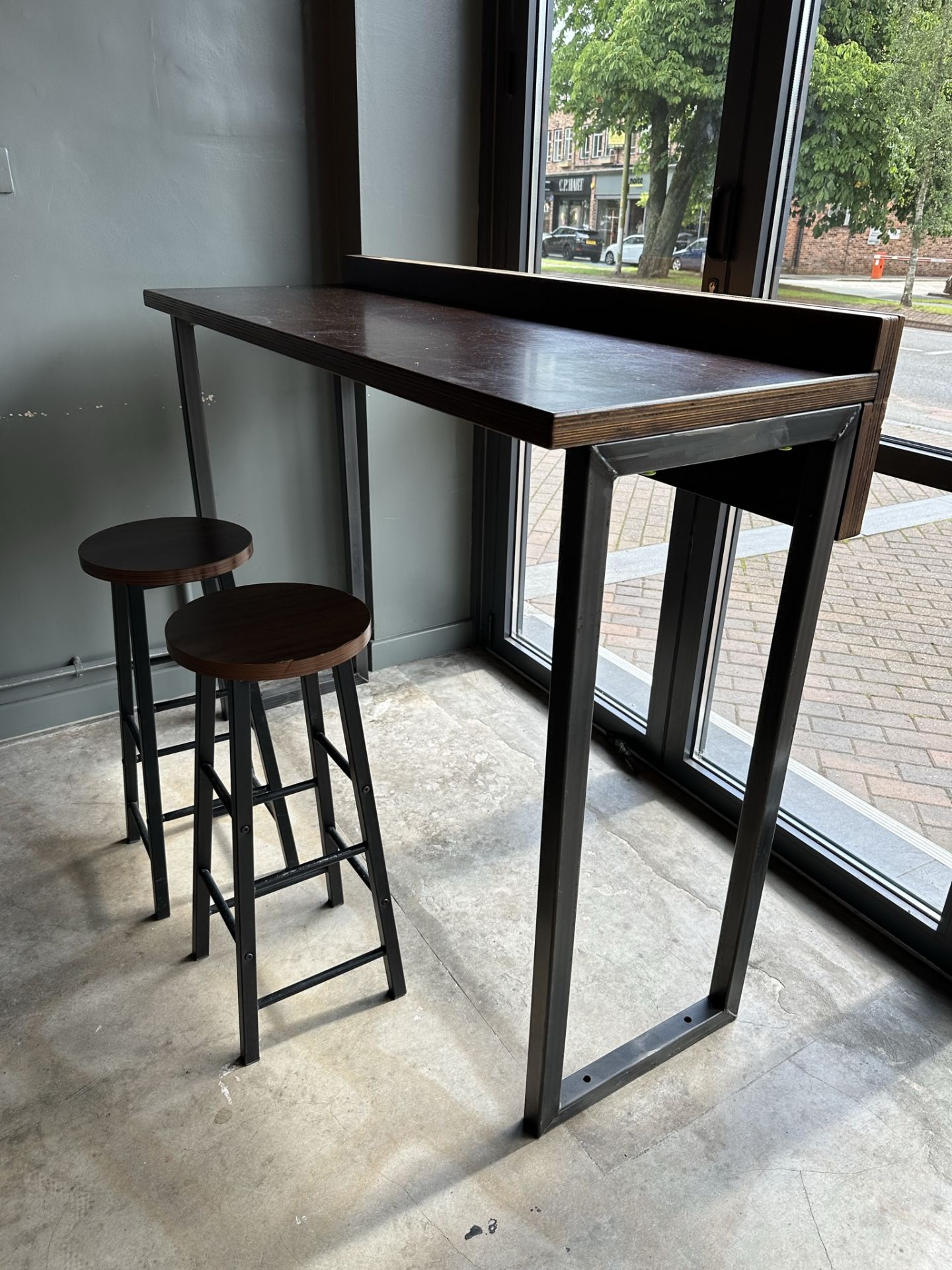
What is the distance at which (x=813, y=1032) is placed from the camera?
1.78 meters

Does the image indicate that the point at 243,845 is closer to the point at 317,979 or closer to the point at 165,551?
the point at 317,979

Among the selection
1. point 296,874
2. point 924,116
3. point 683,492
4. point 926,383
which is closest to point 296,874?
point 296,874

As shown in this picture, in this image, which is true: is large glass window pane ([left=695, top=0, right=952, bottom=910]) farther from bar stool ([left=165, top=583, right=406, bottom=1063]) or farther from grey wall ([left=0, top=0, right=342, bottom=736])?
grey wall ([left=0, top=0, right=342, bottom=736])

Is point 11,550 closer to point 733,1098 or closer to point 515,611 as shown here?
point 515,611

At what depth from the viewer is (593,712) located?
157 centimetres

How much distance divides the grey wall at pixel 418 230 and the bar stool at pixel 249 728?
1271 mm

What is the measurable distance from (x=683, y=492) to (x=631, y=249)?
2.10 ft

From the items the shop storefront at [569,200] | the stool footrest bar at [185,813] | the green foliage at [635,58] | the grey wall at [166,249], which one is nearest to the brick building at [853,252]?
the green foliage at [635,58]

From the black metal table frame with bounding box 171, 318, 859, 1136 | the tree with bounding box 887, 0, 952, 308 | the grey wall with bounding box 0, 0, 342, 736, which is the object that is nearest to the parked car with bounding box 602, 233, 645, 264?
the tree with bounding box 887, 0, 952, 308

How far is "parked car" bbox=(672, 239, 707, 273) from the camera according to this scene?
6.79 feet

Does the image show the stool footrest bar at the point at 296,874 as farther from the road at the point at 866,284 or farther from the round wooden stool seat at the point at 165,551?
the road at the point at 866,284

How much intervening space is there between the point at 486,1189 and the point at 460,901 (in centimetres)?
71

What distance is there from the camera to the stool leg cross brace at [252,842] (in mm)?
1595

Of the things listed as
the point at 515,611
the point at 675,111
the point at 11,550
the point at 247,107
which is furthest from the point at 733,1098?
the point at 247,107
